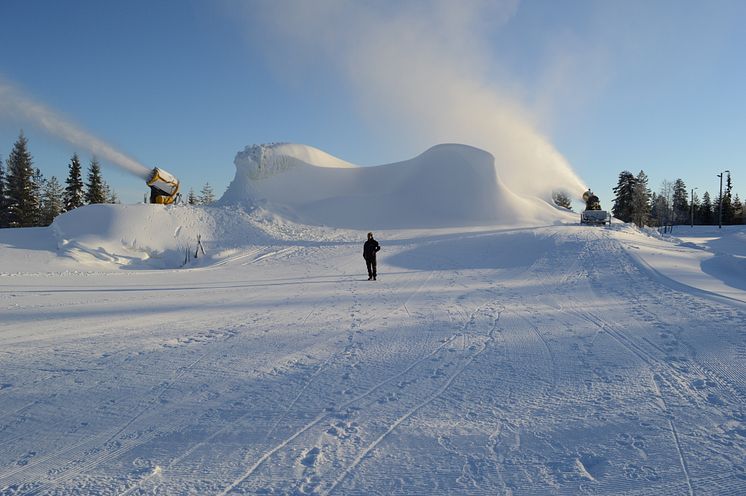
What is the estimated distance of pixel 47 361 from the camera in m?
5.01

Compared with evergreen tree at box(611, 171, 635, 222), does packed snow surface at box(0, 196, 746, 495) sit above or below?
below

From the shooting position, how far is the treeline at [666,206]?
53.6 meters

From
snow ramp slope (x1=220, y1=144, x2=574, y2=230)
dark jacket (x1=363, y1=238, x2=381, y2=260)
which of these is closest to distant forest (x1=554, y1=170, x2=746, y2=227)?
snow ramp slope (x1=220, y1=144, x2=574, y2=230)

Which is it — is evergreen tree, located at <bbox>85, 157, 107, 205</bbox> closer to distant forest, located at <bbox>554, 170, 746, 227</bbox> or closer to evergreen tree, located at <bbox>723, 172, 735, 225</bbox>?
distant forest, located at <bbox>554, 170, 746, 227</bbox>

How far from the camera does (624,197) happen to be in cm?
5444

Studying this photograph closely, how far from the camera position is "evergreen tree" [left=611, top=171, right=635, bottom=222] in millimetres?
53688

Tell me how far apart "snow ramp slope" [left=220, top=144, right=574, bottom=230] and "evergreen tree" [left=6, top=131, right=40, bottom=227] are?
21.2 meters

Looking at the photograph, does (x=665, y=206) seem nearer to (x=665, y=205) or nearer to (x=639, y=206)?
(x=665, y=205)

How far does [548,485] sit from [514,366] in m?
2.21

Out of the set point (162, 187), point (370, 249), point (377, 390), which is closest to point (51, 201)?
point (162, 187)

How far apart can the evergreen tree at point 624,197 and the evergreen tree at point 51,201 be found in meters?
68.2

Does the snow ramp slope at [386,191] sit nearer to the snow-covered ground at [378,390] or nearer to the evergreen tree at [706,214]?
the snow-covered ground at [378,390]

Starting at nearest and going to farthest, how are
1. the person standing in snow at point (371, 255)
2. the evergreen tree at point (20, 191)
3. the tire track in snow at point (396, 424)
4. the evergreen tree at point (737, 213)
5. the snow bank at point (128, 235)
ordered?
the tire track in snow at point (396, 424) < the person standing in snow at point (371, 255) < the snow bank at point (128, 235) < the evergreen tree at point (20, 191) < the evergreen tree at point (737, 213)

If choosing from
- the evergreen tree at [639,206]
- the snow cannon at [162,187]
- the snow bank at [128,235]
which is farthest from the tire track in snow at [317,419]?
the evergreen tree at [639,206]
